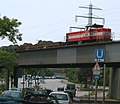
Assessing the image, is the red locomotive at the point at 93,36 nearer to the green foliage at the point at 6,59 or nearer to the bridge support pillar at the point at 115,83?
the bridge support pillar at the point at 115,83

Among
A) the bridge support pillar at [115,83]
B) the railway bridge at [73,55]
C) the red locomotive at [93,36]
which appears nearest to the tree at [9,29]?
the railway bridge at [73,55]

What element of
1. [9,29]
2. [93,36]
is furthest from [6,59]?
[93,36]

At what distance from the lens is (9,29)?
35.7 meters

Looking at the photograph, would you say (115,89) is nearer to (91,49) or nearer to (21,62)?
(21,62)

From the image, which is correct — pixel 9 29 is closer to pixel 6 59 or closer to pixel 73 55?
pixel 6 59

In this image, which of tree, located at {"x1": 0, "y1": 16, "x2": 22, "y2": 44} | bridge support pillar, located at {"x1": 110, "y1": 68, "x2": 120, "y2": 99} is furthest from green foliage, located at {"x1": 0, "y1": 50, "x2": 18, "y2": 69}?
bridge support pillar, located at {"x1": 110, "y1": 68, "x2": 120, "y2": 99}

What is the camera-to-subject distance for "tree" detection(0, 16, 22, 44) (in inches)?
1366

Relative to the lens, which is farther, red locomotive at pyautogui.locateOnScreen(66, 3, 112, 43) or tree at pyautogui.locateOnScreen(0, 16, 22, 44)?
red locomotive at pyautogui.locateOnScreen(66, 3, 112, 43)

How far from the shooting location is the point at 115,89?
72.4 meters

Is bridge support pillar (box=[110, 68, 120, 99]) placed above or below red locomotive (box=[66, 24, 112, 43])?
below

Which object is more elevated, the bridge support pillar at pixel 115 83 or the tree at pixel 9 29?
the tree at pixel 9 29

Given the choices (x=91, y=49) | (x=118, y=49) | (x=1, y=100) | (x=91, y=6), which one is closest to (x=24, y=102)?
(x=1, y=100)

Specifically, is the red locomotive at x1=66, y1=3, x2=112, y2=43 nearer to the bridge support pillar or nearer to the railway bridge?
the railway bridge

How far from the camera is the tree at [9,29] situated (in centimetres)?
3469
